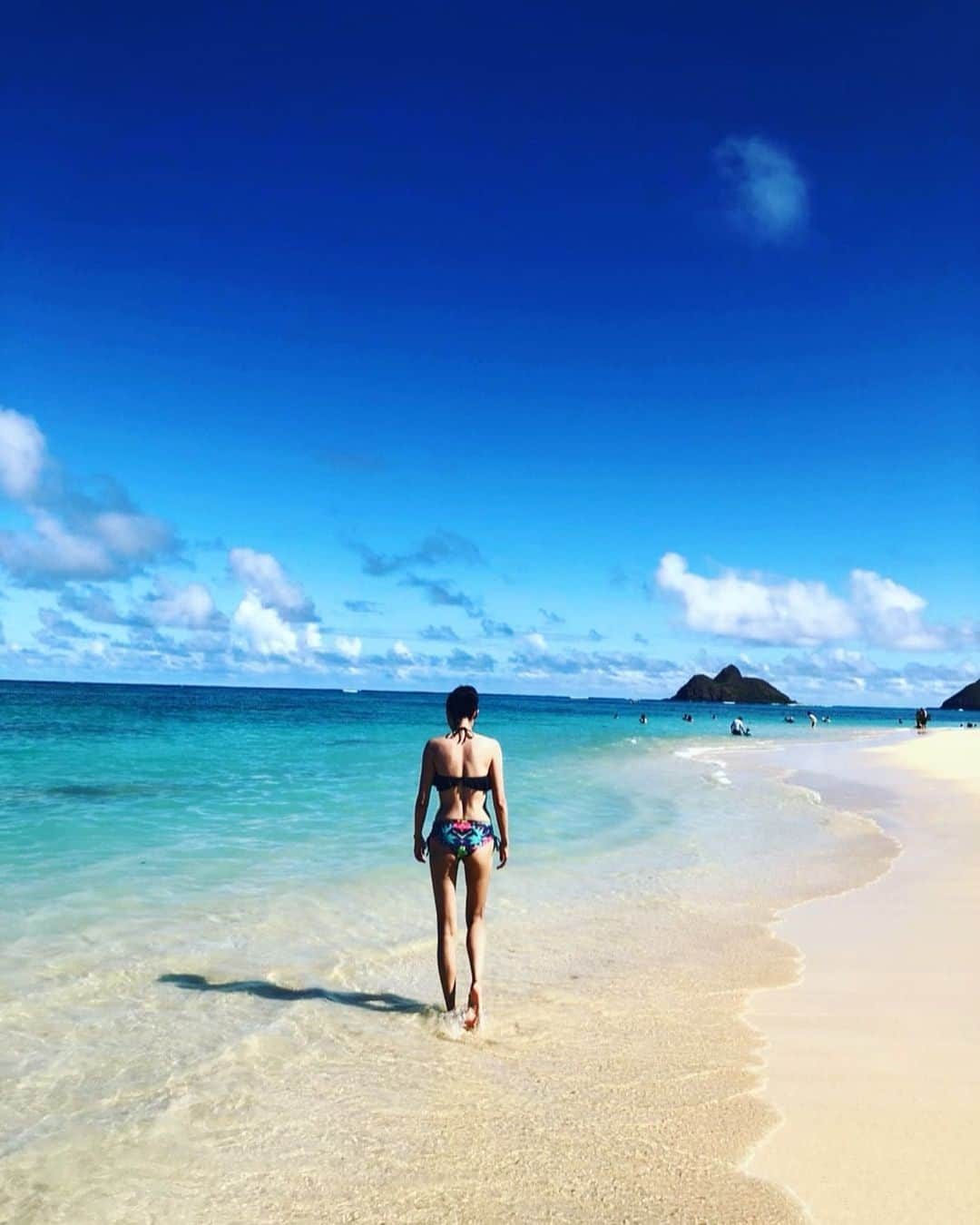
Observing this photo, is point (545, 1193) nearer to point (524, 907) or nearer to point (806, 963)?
point (806, 963)

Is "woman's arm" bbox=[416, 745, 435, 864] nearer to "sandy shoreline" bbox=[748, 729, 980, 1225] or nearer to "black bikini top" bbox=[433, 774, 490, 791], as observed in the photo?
"black bikini top" bbox=[433, 774, 490, 791]

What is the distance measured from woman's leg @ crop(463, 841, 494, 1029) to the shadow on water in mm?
616

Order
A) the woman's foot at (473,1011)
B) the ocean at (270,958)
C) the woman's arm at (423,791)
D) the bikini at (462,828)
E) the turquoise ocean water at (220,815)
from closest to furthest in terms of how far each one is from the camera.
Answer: the ocean at (270,958)
the woman's foot at (473,1011)
the bikini at (462,828)
the woman's arm at (423,791)
the turquoise ocean water at (220,815)

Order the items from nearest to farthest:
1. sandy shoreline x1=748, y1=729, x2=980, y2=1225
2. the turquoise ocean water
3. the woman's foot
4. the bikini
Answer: sandy shoreline x1=748, y1=729, x2=980, y2=1225, the woman's foot, the bikini, the turquoise ocean water

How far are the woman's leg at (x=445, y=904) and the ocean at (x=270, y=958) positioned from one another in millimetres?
363

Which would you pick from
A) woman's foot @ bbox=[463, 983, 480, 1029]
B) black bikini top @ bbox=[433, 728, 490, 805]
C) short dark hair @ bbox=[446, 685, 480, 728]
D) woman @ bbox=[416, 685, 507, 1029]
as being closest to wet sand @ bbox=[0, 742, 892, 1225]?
woman's foot @ bbox=[463, 983, 480, 1029]

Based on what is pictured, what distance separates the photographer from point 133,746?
35.3 meters

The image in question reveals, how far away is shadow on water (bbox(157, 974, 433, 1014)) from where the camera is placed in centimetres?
673

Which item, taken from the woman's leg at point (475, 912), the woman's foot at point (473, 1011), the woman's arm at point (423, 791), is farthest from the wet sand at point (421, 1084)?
the woman's arm at point (423, 791)

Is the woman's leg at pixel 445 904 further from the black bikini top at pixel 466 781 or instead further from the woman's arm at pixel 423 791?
the black bikini top at pixel 466 781

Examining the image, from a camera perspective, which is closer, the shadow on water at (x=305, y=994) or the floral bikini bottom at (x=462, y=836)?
the floral bikini bottom at (x=462, y=836)

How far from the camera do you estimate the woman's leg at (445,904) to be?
6.29 metres

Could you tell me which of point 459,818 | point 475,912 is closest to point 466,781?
point 459,818

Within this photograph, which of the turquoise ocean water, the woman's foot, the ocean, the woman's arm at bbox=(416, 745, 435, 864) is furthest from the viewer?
the turquoise ocean water
